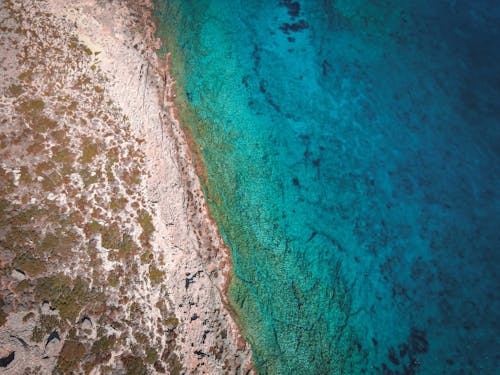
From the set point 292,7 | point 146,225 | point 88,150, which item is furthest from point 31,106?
point 292,7

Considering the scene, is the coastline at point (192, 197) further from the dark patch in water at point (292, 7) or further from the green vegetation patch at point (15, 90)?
the dark patch in water at point (292, 7)

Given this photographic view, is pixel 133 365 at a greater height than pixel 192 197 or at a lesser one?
lesser

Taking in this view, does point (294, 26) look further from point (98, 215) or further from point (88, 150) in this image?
point (98, 215)

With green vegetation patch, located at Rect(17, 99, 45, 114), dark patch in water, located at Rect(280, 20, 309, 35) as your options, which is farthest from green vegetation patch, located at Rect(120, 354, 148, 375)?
dark patch in water, located at Rect(280, 20, 309, 35)

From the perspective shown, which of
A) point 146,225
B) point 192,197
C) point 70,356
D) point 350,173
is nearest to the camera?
point 70,356

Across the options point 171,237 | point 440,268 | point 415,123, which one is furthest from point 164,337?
point 415,123

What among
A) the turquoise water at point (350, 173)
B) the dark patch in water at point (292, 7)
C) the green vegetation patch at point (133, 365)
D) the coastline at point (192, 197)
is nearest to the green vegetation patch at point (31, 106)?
the coastline at point (192, 197)
